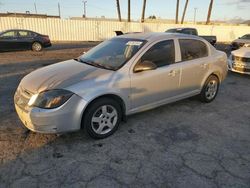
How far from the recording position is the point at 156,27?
29672 millimetres

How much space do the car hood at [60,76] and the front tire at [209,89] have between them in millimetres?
2558

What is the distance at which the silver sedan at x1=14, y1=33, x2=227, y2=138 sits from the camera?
3.30 metres

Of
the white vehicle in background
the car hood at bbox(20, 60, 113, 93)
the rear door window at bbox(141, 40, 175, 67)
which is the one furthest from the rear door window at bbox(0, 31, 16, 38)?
the rear door window at bbox(141, 40, 175, 67)

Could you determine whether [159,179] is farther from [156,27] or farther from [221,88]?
[156,27]

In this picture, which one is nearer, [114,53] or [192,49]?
[114,53]

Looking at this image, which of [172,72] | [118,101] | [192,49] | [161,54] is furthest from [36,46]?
[118,101]

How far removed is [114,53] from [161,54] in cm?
87

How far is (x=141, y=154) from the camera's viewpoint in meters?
3.33

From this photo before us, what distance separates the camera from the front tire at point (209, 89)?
529 centimetres

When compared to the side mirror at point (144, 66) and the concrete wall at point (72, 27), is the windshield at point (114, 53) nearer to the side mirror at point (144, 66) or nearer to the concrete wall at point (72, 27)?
the side mirror at point (144, 66)

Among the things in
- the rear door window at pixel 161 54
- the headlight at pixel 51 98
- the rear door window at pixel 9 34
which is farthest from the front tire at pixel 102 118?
the rear door window at pixel 9 34

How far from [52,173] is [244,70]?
7709 mm

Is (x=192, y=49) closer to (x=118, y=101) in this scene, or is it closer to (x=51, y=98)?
(x=118, y=101)

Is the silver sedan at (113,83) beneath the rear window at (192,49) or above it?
beneath
